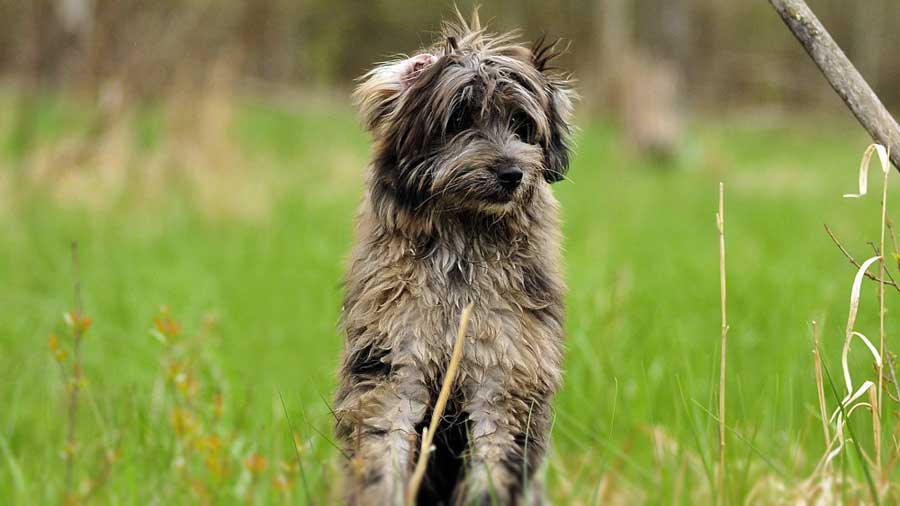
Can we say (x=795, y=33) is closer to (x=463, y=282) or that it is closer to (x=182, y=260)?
(x=463, y=282)

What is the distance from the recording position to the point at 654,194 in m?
16.7

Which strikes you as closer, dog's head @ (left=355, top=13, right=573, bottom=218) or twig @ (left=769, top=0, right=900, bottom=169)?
dog's head @ (left=355, top=13, right=573, bottom=218)

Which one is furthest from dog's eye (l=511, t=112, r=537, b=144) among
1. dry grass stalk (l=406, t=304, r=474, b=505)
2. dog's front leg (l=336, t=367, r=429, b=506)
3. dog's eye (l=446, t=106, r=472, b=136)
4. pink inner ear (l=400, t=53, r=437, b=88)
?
dog's front leg (l=336, t=367, r=429, b=506)

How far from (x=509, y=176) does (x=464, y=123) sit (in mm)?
184

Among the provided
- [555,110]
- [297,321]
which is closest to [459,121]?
[555,110]

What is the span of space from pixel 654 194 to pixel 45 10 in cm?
997

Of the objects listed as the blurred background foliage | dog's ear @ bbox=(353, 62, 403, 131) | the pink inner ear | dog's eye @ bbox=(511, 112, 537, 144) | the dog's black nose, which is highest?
the blurred background foliage

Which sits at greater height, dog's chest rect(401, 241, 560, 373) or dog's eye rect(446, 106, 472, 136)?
dog's eye rect(446, 106, 472, 136)

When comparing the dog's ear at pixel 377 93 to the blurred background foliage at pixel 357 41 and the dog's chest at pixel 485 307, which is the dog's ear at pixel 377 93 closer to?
the dog's chest at pixel 485 307

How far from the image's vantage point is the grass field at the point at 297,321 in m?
3.99

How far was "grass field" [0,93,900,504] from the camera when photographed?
3988 mm

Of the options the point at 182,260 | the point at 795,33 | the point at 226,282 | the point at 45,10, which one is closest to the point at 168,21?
the point at 45,10

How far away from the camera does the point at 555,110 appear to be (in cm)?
248

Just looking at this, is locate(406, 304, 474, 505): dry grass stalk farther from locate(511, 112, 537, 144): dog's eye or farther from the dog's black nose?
locate(511, 112, 537, 144): dog's eye
